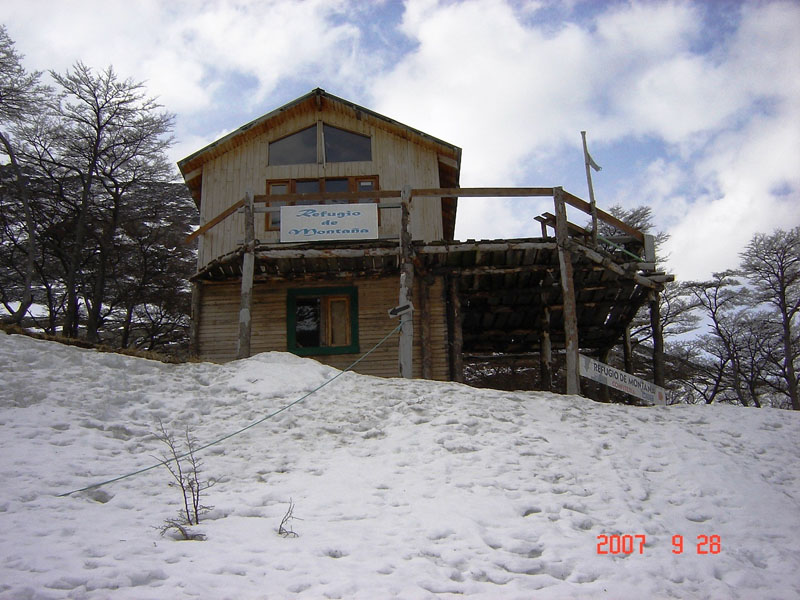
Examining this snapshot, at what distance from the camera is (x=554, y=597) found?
16.7ft

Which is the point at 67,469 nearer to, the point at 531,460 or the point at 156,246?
the point at 531,460

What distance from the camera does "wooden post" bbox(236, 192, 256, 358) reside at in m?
13.2

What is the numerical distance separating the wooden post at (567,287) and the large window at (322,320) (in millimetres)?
5498

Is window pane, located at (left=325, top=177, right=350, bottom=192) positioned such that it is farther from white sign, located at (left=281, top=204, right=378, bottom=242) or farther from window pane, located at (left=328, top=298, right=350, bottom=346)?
white sign, located at (left=281, top=204, right=378, bottom=242)

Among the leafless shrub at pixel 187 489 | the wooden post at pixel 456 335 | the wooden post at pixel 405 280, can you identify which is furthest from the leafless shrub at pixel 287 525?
the wooden post at pixel 456 335

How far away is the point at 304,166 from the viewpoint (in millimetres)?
17141

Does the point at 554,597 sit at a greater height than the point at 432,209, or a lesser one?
lesser

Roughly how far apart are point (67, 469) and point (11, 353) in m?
3.83

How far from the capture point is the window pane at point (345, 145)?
17328mm

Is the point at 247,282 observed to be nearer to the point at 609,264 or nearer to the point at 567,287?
the point at 567,287

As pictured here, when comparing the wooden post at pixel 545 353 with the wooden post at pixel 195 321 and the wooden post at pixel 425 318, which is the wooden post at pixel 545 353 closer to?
the wooden post at pixel 425 318

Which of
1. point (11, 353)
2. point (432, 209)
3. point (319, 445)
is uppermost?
point (432, 209)

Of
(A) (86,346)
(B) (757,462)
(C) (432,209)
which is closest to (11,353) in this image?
(A) (86,346)

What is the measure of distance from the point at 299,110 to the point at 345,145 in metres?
1.70
